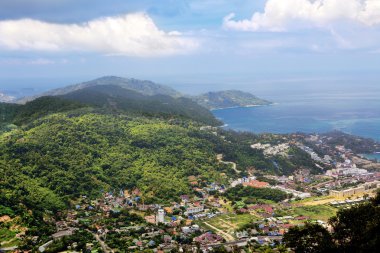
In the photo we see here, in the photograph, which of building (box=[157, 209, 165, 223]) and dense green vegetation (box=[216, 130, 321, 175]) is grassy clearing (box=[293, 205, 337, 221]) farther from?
dense green vegetation (box=[216, 130, 321, 175])

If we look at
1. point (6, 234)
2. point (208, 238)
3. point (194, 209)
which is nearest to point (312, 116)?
point (194, 209)

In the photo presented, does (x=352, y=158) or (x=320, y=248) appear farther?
(x=352, y=158)

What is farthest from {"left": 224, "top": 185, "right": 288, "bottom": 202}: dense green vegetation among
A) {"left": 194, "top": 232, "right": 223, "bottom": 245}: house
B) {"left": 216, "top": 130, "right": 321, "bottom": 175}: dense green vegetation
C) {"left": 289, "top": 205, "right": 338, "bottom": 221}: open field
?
{"left": 194, "top": 232, "right": 223, "bottom": 245}: house

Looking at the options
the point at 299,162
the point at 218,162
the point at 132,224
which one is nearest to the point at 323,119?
the point at 299,162

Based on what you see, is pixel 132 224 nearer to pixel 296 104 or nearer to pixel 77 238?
pixel 77 238

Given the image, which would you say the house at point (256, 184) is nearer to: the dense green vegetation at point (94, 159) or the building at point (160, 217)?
the dense green vegetation at point (94, 159)

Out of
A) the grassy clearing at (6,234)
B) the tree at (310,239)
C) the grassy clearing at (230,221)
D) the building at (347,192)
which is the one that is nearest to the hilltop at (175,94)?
the building at (347,192)
